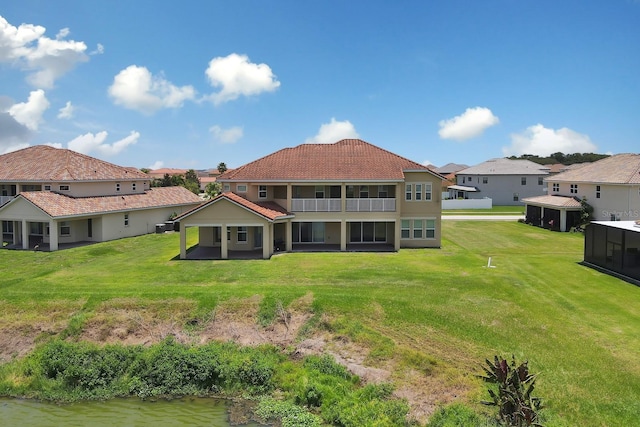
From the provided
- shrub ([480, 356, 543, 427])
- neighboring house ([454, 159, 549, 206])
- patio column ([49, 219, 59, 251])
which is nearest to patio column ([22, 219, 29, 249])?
patio column ([49, 219, 59, 251])

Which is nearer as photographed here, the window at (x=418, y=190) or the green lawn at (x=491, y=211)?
the window at (x=418, y=190)

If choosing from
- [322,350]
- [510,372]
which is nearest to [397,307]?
[322,350]

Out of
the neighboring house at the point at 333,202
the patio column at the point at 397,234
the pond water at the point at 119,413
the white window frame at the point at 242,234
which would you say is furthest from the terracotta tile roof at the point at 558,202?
the pond water at the point at 119,413

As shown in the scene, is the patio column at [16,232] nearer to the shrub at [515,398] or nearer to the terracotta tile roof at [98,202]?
the terracotta tile roof at [98,202]

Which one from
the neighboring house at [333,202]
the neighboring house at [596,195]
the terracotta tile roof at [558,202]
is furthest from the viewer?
the terracotta tile roof at [558,202]

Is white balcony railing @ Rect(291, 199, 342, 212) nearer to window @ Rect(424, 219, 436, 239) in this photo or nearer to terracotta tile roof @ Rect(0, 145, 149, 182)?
window @ Rect(424, 219, 436, 239)

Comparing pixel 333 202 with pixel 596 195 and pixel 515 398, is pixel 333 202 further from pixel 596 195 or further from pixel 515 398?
pixel 596 195

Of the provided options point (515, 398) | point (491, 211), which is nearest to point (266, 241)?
point (515, 398)
